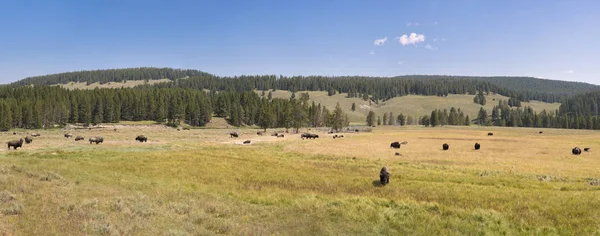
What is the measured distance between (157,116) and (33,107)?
41657 mm

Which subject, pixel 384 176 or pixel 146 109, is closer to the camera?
pixel 384 176

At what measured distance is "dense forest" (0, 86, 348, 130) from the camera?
119562mm

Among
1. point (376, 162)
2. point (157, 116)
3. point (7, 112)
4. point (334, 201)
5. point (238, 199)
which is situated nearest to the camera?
point (334, 201)

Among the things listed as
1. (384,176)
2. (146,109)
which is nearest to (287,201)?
(384,176)

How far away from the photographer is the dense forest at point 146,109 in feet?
392

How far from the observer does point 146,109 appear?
490 feet

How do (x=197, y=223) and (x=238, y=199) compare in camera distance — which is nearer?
(x=197, y=223)

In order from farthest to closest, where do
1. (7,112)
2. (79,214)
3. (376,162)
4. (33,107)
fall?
(33,107) < (7,112) < (376,162) < (79,214)

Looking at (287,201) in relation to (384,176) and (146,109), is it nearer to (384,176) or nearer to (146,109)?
(384,176)

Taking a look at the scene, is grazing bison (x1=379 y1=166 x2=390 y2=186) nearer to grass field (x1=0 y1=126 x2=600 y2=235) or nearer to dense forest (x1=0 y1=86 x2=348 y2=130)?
grass field (x1=0 y1=126 x2=600 y2=235)

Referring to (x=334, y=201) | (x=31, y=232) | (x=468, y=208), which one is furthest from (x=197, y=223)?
(x=468, y=208)

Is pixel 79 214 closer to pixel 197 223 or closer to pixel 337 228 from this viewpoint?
pixel 197 223

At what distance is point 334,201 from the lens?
1764 centimetres

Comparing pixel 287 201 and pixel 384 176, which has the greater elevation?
pixel 384 176
